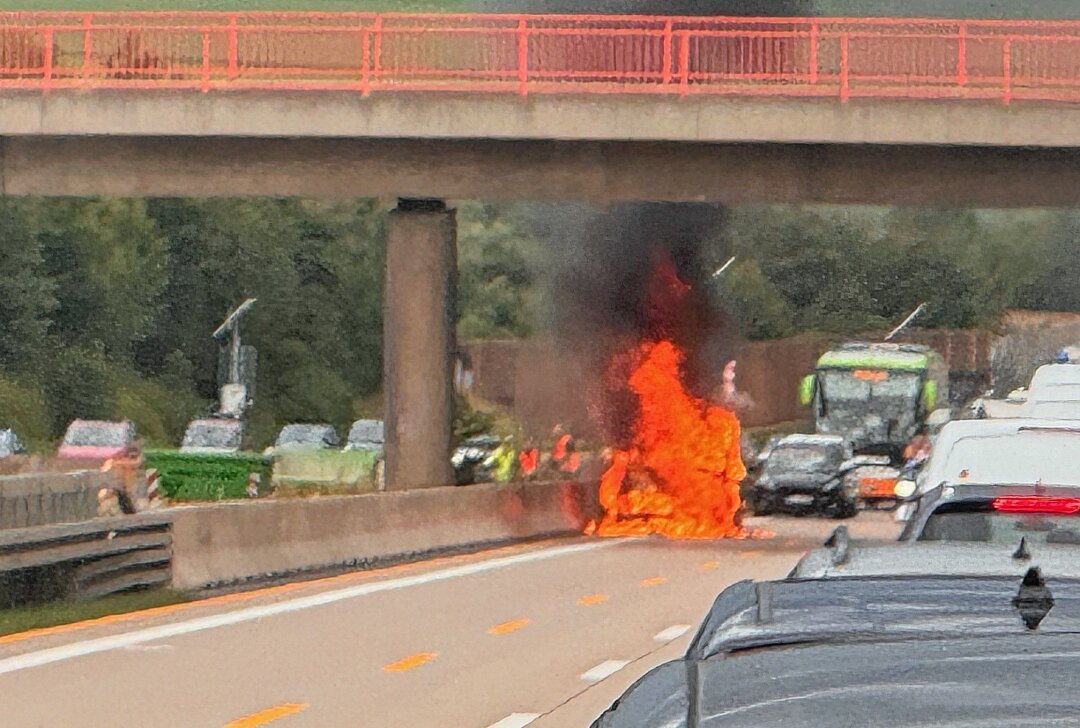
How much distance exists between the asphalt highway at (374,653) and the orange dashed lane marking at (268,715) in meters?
0.01

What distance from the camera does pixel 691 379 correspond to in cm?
4116

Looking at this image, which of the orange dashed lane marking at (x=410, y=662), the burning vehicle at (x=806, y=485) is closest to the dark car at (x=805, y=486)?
the burning vehicle at (x=806, y=485)

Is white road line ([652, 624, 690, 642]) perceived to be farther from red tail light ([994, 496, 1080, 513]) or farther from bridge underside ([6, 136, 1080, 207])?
bridge underside ([6, 136, 1080, 207])

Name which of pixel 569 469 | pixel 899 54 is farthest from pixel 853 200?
pixel 569 469

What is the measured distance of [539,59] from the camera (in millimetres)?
35938

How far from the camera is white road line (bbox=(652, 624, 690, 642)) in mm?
18094

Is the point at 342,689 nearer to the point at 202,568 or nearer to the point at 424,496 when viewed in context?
the point at 202,568

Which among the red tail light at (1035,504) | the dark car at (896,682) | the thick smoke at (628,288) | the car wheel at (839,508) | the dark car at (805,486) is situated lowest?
the car wheel at (839,508)

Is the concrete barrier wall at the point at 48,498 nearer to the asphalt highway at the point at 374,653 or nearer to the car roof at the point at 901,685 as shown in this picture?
the asphalt highway at the point at 374,653

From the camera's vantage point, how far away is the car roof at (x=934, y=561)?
5.88 m

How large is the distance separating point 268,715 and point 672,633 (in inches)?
234

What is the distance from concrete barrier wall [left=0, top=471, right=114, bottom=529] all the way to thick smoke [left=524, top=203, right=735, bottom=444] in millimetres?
17753

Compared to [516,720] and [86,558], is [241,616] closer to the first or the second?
[86,558]

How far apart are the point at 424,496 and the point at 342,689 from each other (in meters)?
15.1
